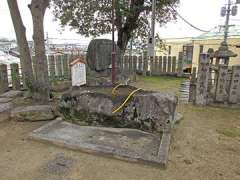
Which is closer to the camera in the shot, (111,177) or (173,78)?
(111,177)

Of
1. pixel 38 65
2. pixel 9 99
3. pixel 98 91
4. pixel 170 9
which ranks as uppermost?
pixel 170 9

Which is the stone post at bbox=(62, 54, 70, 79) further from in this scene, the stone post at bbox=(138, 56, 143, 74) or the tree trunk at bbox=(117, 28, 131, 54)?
the stone post at bbox=(138, 56, 143, 74)

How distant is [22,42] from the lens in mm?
5148

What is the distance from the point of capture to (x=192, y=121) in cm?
420

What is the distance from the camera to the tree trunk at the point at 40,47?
14.9ft

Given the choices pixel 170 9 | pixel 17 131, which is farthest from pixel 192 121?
pixel 170 9

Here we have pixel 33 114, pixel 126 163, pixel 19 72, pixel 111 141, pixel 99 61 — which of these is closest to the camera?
pixel 126 163

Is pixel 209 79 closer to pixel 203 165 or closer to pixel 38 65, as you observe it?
pixel 203 165

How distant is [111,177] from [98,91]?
68.5 inches

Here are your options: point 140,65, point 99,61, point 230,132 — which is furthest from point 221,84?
point 140,65

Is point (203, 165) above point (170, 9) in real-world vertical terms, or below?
below

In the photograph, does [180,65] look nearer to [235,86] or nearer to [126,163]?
[235,86]

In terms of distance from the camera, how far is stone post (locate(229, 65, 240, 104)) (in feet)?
16.1

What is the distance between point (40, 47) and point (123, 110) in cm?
256
